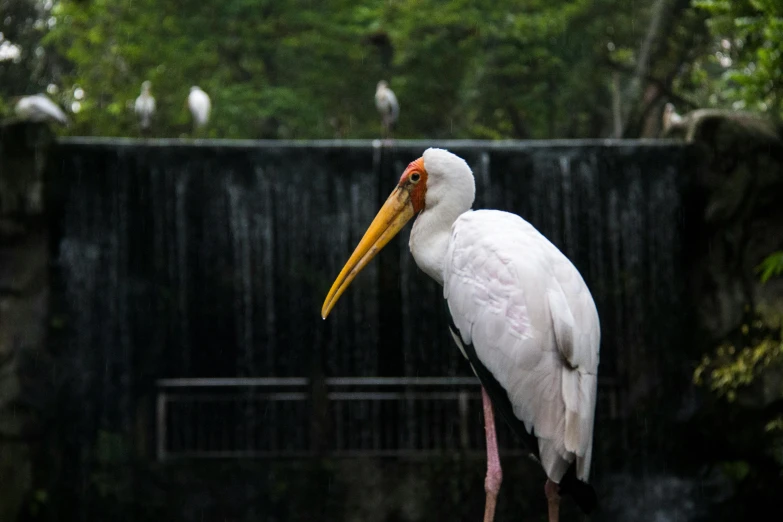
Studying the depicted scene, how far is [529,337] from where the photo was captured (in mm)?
5039

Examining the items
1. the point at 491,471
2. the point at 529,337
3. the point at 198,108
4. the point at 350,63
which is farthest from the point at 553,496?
the point at 350,63

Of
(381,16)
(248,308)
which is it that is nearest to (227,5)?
(381,16)

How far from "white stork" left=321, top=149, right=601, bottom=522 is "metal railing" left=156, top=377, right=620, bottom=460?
272 inches

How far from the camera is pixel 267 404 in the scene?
43.2 feet

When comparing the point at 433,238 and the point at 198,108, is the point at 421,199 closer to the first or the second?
the point at 433,238

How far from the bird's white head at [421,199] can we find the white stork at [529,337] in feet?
0.45

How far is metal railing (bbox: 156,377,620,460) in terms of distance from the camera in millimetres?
12570

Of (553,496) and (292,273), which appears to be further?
(292,273)

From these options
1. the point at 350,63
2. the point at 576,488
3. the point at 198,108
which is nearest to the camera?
the point at 576,488

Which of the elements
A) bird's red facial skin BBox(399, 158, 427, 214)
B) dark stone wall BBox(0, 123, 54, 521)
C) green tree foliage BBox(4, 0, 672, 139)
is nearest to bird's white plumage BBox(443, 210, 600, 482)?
bird's red facial skin BBox(399, 158, 427, 214)

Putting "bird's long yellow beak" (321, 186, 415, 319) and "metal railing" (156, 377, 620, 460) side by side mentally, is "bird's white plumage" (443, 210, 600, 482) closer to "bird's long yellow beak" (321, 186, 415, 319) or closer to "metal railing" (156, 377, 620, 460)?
"bird's long yellow beak" (321, 186, 415, 319)

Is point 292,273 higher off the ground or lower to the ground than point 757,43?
lower

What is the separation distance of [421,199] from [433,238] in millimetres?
201

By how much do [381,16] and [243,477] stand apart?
12.4 meters
